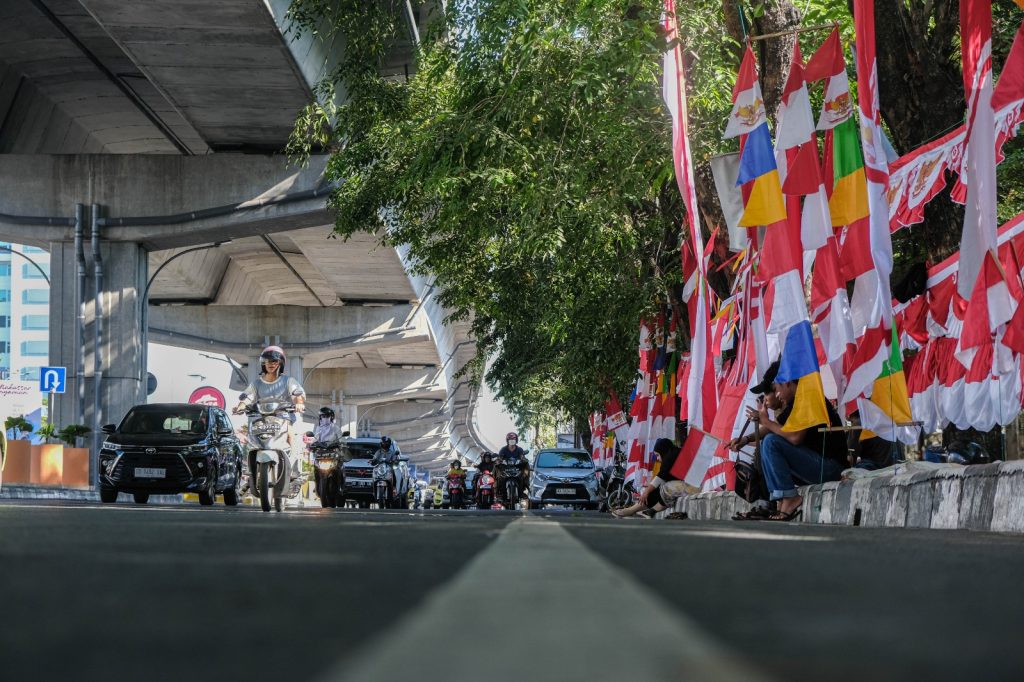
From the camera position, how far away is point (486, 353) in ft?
114

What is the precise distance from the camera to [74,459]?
31609mm

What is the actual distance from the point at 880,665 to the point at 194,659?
70 centimetres

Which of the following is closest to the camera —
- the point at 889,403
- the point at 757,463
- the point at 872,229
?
the point at 872,229

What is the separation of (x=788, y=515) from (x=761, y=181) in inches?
129

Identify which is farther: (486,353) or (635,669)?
(486,353)

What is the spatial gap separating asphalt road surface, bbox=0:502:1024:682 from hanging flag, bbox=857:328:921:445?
28.1 ft

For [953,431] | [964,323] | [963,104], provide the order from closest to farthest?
1. [964,323]
2. [963,104]
3. [953,431]

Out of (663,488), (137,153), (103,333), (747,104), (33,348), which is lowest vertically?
(663,488)

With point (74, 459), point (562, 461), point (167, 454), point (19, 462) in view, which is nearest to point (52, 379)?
point (74, 459)

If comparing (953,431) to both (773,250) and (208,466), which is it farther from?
(208,466)

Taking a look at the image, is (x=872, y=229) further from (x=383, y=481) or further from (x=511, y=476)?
(x=511, y=476)

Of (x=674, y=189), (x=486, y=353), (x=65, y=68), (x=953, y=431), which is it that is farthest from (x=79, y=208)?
(x=953, y=431)

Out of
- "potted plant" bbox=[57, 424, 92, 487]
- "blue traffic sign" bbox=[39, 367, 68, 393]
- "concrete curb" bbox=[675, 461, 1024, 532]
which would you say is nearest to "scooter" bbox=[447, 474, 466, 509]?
"potted plant" bbox=[57, 424, 92, 487]

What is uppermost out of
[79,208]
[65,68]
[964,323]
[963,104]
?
[65,68]
